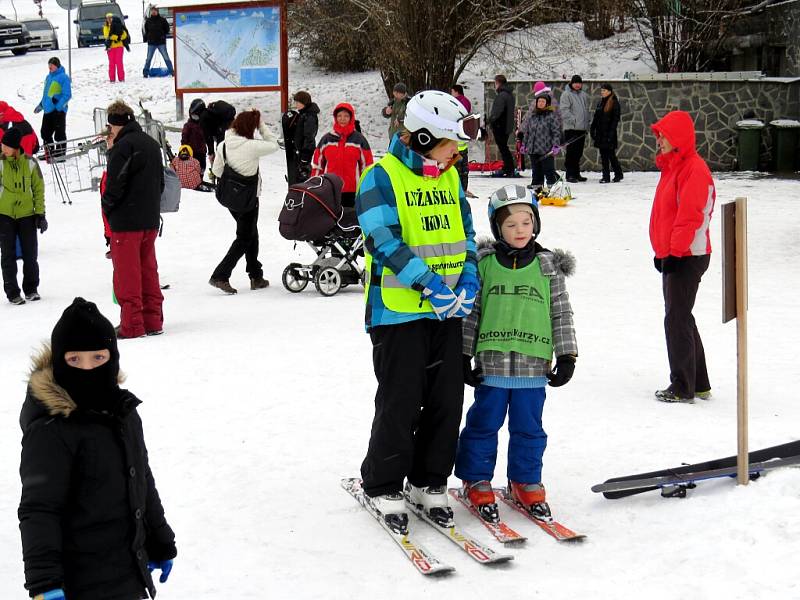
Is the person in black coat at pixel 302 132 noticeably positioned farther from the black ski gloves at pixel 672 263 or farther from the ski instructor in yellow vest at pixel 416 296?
the ski instructor in yellow vest at pixel 416 296

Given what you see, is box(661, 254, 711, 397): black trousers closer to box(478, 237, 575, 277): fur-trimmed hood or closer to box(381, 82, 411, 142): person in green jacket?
box(478, 237, 575, 277): fur-trimmed hood

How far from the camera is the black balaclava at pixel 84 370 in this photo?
3316 millimetres

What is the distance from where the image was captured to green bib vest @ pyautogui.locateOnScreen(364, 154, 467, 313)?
4887 mm

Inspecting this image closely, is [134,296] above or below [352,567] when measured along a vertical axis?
above

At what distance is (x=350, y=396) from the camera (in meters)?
7.36

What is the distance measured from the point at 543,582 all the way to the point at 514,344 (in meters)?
1.02

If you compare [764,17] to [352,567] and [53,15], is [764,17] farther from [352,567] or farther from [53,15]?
[53,15]

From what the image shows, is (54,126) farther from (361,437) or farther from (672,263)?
(672,263)

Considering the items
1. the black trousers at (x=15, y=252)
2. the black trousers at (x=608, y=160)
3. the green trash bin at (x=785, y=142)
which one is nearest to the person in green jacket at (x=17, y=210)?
the black trousers at (x=15, y=252)

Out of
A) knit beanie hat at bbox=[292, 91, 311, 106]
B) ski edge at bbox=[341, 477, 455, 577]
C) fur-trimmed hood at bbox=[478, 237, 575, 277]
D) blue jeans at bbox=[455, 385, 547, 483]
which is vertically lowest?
ski edge at bbox=[341, 477, 455, 577]

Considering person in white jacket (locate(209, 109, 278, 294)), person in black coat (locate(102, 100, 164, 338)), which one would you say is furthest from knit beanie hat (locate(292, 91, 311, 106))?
person in black coat (locate(102, 100, 164, 338))

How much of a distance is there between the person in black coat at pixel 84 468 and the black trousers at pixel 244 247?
753cm

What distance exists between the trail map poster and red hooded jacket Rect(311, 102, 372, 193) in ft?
32.2

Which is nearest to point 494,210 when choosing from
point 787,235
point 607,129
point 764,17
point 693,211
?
point 693,211
